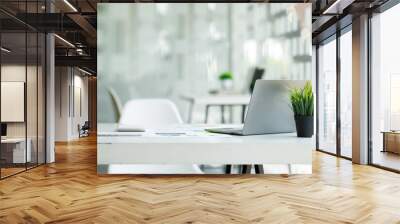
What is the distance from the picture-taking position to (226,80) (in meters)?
5.07

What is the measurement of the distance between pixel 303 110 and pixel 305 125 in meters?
0.19

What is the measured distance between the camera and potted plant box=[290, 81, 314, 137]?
15.8 ft

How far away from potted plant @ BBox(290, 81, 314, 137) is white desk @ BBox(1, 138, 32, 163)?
145 inches

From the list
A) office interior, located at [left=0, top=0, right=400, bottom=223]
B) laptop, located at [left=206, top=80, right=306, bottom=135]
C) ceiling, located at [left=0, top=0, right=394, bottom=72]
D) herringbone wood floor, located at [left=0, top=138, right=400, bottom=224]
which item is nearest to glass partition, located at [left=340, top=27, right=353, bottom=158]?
office interior, located at [left=0, top=0, right=400, bottom=223]

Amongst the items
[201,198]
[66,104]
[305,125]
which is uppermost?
[66,104]

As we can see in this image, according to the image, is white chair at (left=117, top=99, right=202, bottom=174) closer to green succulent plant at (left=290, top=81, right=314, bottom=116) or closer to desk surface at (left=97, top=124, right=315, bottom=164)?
desk surface at (left=97, top=124, right=315, bottom=164)

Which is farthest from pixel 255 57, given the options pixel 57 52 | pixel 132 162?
pixel 57 52

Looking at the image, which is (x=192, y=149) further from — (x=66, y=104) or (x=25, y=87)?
(x=66, y=104)

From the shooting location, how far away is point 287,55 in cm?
508

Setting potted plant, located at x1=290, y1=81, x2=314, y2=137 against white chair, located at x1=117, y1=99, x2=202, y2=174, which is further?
white chair, located at x1=117, y1=99, x2=202, y2=174

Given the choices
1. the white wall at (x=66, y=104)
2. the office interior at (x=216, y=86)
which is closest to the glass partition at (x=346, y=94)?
the office interior at (x=216, y=86)

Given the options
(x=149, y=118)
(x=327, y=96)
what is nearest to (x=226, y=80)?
(x=149, y=118)

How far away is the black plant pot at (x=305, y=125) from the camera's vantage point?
4.83 m

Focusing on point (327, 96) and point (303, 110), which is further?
point (327, 96)
